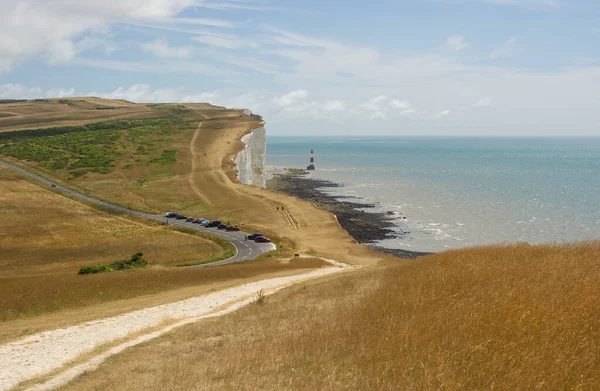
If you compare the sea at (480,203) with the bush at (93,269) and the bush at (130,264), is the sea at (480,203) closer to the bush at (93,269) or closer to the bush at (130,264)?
the bush at (130,264)

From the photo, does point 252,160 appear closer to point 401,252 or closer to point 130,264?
point 401,252

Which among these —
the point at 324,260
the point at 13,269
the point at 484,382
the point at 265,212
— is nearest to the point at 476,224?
the point at 265,212

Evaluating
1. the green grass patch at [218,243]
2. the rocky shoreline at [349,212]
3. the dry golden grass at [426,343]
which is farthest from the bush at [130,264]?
the rocky shoreline at [349,212]

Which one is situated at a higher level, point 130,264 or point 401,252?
point 130,264

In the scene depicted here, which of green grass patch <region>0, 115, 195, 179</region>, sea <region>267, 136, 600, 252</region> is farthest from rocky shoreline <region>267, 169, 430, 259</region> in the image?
green grass patch <region>0, 115, 195, 179</region>

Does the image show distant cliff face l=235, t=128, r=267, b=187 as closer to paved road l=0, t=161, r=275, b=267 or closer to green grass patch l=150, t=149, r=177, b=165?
green grass patch l=150, t=149, r=177, b=165

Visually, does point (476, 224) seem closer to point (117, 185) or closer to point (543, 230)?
point (543, 230)

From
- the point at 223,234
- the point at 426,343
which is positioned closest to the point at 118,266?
the point at 223,234
